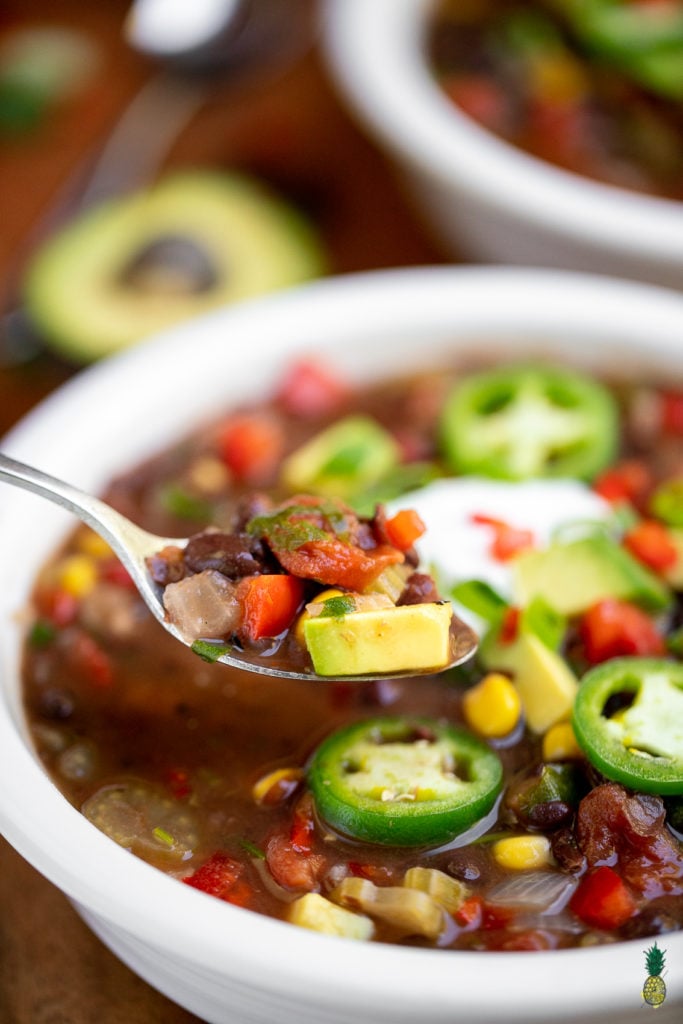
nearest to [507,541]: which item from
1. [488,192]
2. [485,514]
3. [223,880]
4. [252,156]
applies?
[485,514]

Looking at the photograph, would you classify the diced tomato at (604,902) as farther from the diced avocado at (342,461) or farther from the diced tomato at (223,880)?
the diced avocado at (342,461)

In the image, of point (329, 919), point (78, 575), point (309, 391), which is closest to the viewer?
point (329, 919)

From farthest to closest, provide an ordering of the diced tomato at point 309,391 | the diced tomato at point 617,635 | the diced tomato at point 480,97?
the diced tomato at point 480,97
the diced tomato at point 309,391
the diced tomato at point 617,635

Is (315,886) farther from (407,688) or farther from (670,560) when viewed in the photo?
(670,560)

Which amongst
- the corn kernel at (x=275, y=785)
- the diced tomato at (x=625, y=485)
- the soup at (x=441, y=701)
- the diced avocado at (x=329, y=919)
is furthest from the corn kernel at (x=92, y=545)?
the diced tomato at (x=625, y=485)

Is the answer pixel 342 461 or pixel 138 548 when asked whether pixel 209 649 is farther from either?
pixel 342 461

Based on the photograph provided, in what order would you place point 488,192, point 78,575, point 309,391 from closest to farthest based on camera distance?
point 78,575 → point 309,391 → point 488,192
